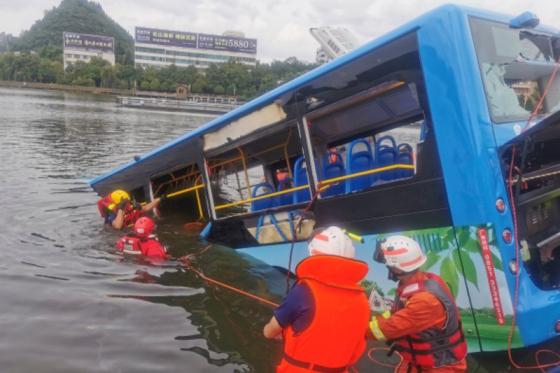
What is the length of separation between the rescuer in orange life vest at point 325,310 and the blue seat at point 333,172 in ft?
8.44

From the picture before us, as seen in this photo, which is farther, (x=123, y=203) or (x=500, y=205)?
(x=123, y=203)

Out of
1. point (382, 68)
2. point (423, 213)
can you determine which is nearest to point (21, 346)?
point (423, 213)

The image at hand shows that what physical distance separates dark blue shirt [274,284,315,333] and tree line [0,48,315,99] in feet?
300

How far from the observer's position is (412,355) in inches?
Answer: 144

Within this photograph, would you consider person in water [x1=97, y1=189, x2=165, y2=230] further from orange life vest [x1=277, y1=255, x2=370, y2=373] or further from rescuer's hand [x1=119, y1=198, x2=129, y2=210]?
orange life vest [x1=277, y1=255, x2=370, y2=373]

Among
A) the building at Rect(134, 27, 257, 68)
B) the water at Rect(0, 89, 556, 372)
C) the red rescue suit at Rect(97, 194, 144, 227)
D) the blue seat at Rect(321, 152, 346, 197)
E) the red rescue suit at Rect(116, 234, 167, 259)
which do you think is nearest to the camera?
the water at Rect(0, 89, 556, 372)

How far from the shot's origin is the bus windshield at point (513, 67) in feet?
14.4

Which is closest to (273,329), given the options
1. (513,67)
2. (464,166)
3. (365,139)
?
(464,166)

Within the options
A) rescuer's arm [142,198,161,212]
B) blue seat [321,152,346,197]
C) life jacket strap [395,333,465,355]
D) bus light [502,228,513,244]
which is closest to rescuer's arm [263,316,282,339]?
life jacket strap [395,333,465,355]

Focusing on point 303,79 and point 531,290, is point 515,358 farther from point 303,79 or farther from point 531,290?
point 303,79

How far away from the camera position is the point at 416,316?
3.43m

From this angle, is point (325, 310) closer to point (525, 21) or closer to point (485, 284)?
point (485, 284)

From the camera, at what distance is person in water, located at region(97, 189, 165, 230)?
9.30 m

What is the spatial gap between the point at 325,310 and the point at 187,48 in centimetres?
13054
